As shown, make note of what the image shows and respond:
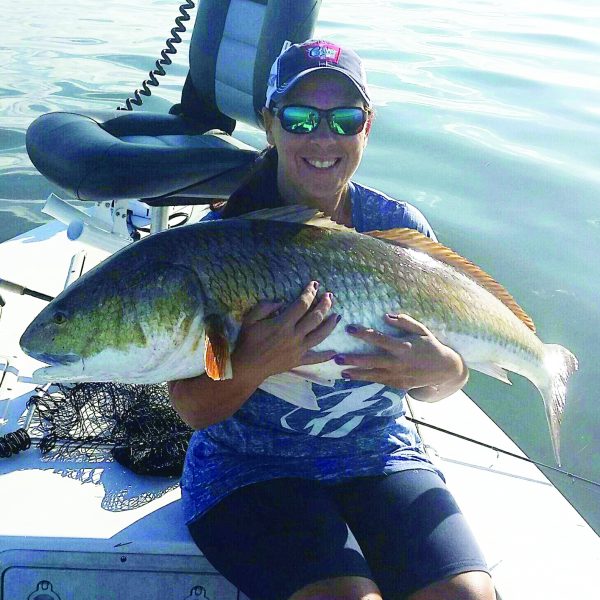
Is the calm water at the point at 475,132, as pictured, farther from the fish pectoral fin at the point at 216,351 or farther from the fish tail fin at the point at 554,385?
the fish pectoral fin at the point at 216,351

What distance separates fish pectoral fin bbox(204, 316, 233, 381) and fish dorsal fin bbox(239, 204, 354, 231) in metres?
0.33

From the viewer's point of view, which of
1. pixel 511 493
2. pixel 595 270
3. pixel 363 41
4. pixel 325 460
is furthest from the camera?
pixel 363 41

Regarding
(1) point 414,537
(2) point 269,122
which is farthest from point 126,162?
(1) point 414,537

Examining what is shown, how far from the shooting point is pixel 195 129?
3.99 m

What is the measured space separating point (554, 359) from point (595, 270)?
3.56 m

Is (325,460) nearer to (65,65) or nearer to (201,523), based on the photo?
(201,523)

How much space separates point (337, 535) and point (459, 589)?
34 centimetres

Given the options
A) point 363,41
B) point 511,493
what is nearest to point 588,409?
point 511,493

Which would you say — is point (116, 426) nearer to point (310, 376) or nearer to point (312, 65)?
point (310, 376)

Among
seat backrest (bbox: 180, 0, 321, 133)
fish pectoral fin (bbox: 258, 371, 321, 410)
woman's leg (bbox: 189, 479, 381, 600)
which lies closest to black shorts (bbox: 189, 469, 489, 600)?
woman's leg (bbox: 189, 479, 381, 600)

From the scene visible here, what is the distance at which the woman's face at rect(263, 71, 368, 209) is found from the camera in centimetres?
215

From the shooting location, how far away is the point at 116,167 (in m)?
3.02

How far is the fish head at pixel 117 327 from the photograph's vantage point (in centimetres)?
177

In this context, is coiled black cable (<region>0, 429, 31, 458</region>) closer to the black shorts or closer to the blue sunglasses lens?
the black shorts
